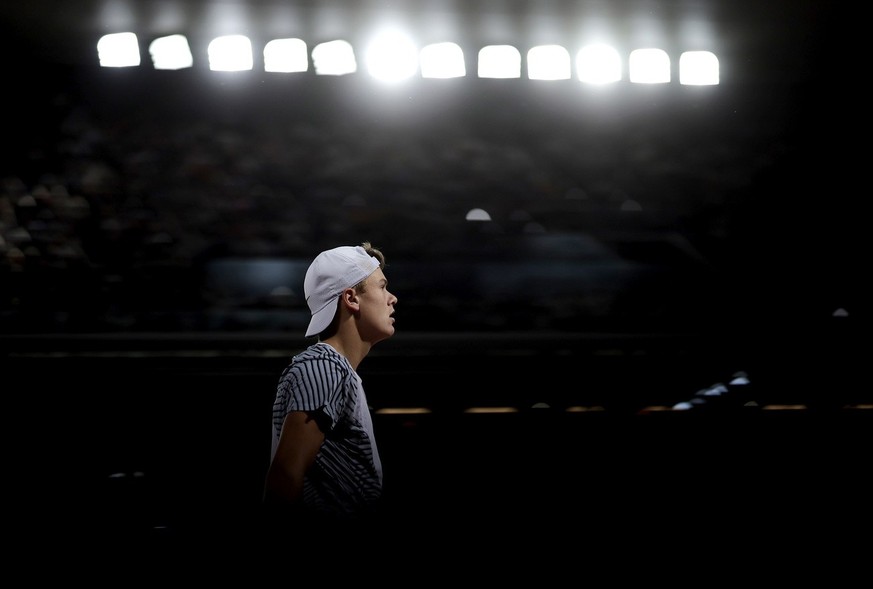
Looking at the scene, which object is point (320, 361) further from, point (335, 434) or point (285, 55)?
point (285, 55)

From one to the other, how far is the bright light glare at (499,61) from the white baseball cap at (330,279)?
80.1 inches

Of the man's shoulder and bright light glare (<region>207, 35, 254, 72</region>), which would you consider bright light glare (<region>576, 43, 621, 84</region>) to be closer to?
bright light glare (<region>207, 35, 254, 72</region>)

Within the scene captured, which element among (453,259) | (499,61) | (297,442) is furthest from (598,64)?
(297,442)

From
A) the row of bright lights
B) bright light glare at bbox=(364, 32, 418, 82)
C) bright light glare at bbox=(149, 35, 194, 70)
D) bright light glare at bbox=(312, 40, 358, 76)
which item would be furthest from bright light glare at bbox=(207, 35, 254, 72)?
bright light glare at bbox=(364, 32, 418, 82)

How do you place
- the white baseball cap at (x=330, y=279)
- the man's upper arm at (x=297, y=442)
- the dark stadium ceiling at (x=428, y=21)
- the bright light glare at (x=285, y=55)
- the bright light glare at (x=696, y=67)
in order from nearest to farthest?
the man's upper arm at (x=297, y=442)
the white baseball cap at (x=330, y=279)
the dark stadium ceiling at (x=428, y=21)
the bright light glare at (x=285, y=55)
the bright light glare at (x=696, y=67)

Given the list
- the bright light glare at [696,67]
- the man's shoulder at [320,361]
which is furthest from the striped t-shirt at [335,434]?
the bright light glare at [696,67]

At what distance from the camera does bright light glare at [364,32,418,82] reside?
286cm

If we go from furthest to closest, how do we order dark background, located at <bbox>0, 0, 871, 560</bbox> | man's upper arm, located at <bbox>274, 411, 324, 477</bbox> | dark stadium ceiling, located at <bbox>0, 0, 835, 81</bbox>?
dark stadium ceiling, located at <bbox>0, 0, 835, 81</bbox>
dark background, located at <bbox>0, 0, 871, 560</bbox>
man's upper arm, located at <bbox>274, 411, 324, 477</bbox>

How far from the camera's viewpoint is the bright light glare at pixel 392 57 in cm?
286

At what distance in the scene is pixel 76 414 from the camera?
265 cm

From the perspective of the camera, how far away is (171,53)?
2932 millimetres

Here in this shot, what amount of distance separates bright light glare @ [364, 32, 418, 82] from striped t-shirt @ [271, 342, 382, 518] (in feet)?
6.72

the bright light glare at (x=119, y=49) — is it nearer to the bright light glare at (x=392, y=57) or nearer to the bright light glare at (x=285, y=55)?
the bright light glare at (x=285, y=55)

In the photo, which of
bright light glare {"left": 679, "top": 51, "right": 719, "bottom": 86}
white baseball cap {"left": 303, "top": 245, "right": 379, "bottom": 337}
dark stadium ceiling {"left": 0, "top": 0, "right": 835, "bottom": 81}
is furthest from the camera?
bright light glare {"left": 679, "top": 51, "right": 719, "bottom": 86}
